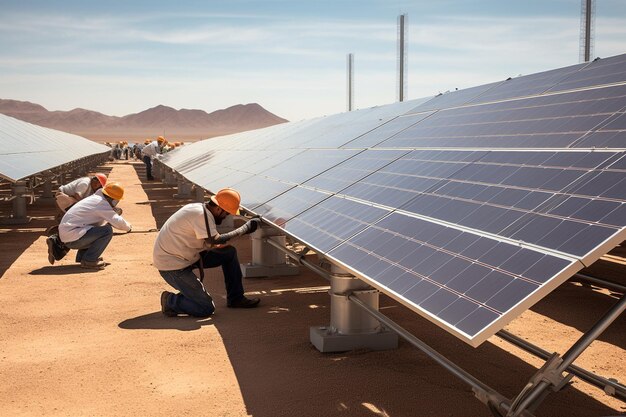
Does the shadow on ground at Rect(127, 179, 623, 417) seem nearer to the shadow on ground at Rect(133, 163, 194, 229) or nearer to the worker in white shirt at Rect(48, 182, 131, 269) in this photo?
the worker in white shirt at Rect(48, 182, 131, 269)

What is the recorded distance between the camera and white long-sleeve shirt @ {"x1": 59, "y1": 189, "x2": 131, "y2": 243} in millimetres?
12312

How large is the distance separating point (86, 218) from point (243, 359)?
6310 mm

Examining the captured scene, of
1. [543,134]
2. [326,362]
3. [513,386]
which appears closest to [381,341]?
[326,362]

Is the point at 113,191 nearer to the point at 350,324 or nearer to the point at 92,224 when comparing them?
the point at 92,224

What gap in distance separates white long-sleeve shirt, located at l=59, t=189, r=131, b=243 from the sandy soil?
48.5 inches

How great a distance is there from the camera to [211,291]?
10.9 meters

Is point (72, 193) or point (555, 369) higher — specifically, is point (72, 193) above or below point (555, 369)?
above

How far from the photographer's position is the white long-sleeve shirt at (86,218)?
12312 mm

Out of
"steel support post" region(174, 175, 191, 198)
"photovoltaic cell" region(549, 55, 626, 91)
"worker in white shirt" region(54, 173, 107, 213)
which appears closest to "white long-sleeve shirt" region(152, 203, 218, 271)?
"photovoltaic cell" region(549, 55, 626, 91)

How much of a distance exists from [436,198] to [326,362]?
7.45 ft

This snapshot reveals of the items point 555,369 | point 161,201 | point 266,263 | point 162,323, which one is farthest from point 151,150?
point 555,369

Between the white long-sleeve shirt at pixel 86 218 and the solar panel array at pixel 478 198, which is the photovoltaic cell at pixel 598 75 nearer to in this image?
the solar panel array at pixel 478 198

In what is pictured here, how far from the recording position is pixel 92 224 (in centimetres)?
1266

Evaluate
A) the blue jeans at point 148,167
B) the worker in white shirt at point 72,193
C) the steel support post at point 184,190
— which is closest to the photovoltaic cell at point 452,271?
the worker in white shirt at point 72,193
